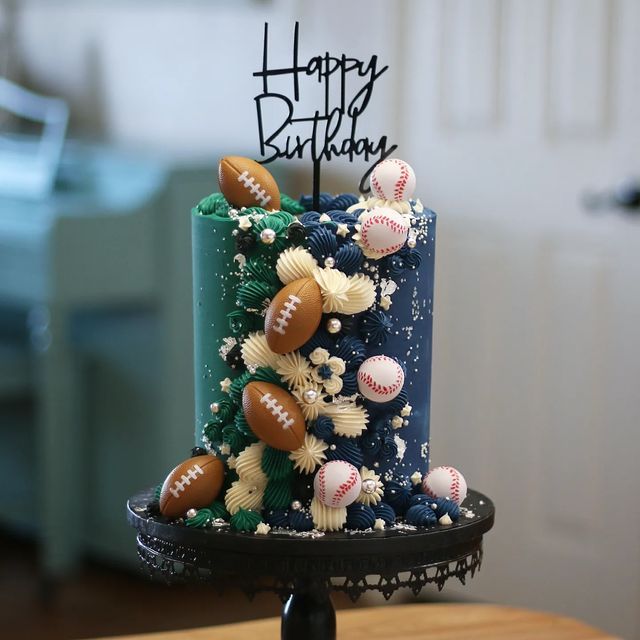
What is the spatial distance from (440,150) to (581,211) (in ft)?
1.26

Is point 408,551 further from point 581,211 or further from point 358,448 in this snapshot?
point 581,211

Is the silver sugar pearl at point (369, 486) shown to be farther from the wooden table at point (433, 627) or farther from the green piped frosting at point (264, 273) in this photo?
the wooden table at point (433, 627)

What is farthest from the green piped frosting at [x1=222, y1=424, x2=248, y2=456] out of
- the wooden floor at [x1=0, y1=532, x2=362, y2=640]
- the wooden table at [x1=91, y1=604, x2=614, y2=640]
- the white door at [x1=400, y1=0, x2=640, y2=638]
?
the wooden floor at [x1=0, y1=532, x2=362, y2=640]

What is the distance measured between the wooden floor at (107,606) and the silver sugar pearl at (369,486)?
6.06ft

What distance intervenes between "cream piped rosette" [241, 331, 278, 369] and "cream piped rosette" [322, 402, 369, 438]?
6 cm

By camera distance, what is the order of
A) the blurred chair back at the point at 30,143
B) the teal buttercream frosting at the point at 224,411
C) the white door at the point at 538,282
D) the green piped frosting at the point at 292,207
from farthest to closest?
the blurred chair back at the point at 30,143 → the white door at the point at 538,282 → the green piped frosting at the point at 292,207 → the teal buttercream frosting at the point at 224,411

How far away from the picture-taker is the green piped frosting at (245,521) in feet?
3.53

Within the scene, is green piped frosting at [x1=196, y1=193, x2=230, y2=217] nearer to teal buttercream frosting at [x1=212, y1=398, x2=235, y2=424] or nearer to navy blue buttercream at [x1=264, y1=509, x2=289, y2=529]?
teal buttercream frosting at [x1=212, y1=398, x2=235, y2=424]

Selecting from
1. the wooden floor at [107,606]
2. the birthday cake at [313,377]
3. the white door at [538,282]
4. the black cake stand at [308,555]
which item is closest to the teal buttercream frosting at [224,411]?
the birthday cake at [313,377]

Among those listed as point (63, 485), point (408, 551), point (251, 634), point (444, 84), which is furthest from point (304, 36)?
point (408, 551)

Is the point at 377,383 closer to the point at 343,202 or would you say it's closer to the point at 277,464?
the point at 277,464

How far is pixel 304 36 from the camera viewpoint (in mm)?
3010

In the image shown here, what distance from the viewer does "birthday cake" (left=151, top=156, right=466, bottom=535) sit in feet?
3.56

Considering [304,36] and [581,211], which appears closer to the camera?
[581,211]
